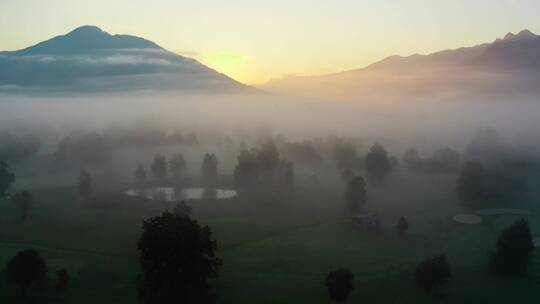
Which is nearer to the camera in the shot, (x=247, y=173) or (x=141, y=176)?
(x=247, y=173)

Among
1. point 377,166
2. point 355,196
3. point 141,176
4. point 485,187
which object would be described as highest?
point 141,176

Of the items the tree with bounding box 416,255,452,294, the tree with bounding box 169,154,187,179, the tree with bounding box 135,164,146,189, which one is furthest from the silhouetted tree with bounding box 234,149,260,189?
the tree with bounding box 416,255,452,294

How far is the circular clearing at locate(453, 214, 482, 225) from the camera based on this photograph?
10131cm

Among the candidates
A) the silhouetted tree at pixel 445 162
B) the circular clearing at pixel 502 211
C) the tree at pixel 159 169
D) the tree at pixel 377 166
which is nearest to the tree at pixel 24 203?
the tree at pixel 159 169

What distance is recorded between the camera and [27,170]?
160 m

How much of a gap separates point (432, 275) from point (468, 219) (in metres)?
39.6

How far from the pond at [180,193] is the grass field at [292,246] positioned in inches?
300

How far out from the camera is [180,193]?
125312 millimetres

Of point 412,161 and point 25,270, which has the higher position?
point 412,161

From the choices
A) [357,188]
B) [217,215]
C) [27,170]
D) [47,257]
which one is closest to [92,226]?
[47,257]

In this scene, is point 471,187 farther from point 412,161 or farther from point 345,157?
point 345,157

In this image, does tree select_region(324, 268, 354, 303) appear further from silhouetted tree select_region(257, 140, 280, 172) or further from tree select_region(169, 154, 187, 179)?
tree select_region(169, 154, 187, 179)

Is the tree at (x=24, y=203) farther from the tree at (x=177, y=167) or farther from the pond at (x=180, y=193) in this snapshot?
the tree at (x=177, y=167)

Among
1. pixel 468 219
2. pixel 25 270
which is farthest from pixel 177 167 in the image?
pixel 25 270
